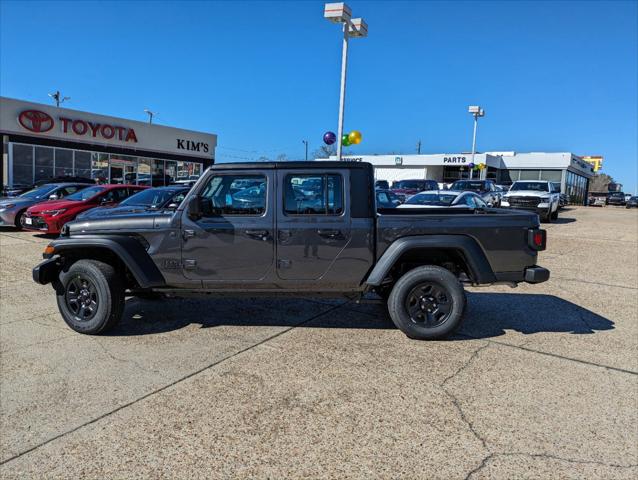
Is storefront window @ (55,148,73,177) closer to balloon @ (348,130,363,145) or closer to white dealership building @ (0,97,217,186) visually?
white dealership building @ (0,97,217,186)

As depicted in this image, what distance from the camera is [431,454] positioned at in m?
2.93

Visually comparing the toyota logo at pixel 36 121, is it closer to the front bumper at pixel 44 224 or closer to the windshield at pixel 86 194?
the windshield at pixel 86 194

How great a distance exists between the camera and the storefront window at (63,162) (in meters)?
26.0

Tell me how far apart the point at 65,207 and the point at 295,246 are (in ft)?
33.3

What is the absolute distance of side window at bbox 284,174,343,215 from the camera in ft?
16.1

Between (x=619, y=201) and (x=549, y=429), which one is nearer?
(x=549, y=429)

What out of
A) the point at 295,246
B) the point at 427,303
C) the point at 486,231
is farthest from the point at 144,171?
the point at 486,231

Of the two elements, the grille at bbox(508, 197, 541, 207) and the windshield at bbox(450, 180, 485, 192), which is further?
the windshield at bbox(450, 180, 485, 192)

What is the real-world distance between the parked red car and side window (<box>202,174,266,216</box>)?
9.07m

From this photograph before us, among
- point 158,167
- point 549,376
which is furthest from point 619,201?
point 549,376

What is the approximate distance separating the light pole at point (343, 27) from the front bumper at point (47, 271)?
12.1 meters

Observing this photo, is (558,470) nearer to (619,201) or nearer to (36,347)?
(36,347)

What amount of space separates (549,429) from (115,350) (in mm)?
3866

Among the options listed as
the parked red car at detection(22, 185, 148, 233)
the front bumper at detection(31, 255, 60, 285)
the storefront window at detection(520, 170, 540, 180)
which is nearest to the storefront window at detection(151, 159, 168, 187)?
the parked red car at detection(22, 185, 148, 233)
